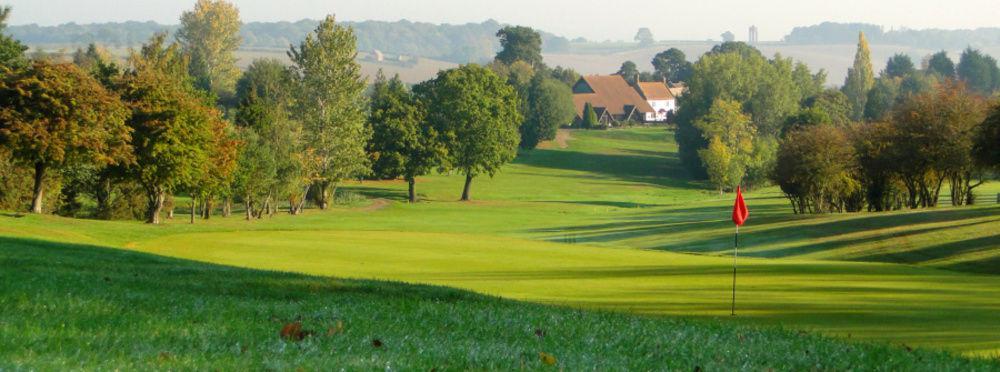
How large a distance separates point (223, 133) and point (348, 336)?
6002 cm

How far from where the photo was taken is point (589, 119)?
187 meters

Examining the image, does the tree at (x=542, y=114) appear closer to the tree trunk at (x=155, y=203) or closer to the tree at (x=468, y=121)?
the tree at (x=468, y=121)

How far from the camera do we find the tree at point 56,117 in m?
52.6

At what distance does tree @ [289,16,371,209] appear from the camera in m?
91.2

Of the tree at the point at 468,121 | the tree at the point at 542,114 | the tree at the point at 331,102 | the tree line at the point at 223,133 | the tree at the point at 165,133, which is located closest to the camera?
the tree line at the point at 223,133

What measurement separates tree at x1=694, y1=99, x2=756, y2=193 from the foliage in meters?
42.9

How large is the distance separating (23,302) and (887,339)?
12102mm

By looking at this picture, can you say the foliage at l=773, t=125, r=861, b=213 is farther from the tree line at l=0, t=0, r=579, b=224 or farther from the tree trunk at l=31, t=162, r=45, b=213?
the tree trunk at l=31, t=162, r=45, b=213

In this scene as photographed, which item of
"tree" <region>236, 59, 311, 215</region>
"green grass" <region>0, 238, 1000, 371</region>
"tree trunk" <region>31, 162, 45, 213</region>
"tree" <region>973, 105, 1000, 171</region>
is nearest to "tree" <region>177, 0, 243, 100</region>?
"tree" <region>236, 59, 311, 215</region>

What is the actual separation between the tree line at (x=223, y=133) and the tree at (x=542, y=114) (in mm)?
24169

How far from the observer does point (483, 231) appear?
6606 cm

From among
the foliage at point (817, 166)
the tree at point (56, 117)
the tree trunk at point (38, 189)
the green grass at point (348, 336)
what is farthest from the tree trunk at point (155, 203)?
the green grass at point (348, 336)

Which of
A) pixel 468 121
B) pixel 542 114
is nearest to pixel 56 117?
pixel 468 121

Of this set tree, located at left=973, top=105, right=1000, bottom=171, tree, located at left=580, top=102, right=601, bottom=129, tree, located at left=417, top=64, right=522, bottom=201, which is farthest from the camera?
tree, located at left=580, top=102, right=601, bottom=129
